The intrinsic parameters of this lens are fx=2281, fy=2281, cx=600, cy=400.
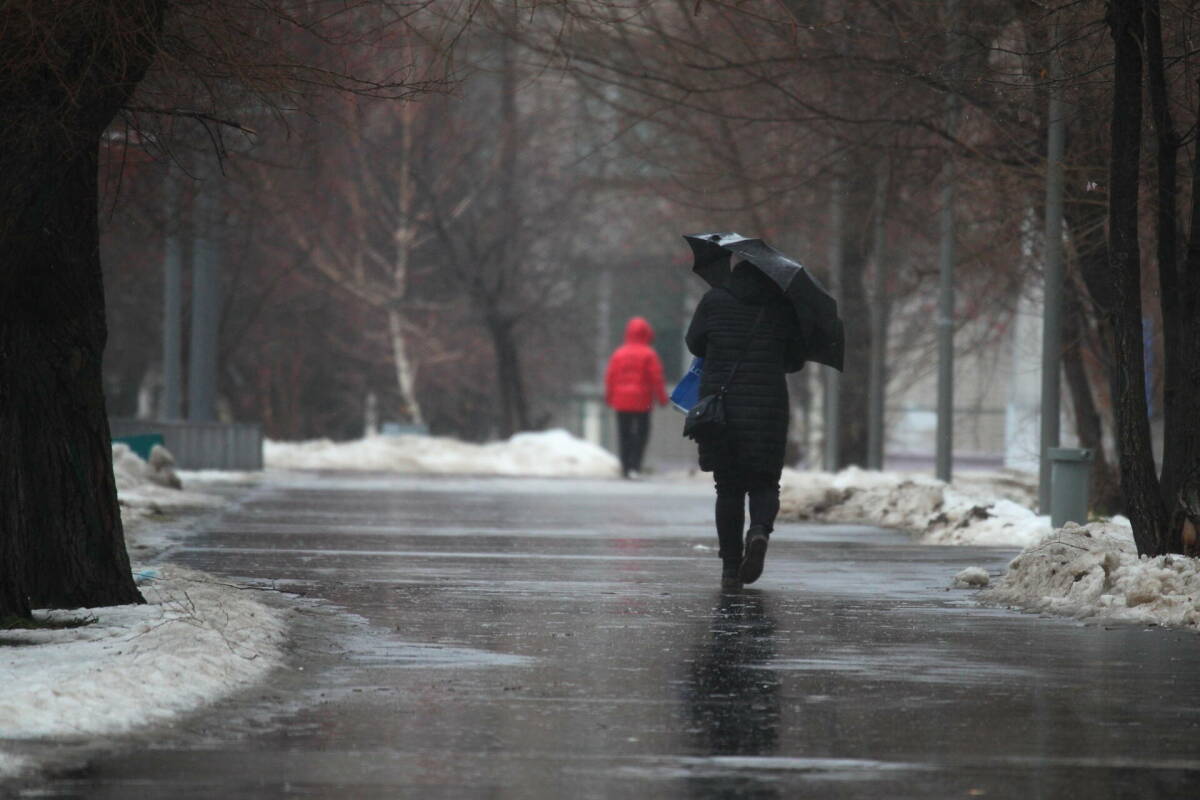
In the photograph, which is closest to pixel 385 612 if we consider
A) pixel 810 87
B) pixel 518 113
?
pixel 810 87

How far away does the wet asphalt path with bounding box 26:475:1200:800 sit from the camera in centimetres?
629

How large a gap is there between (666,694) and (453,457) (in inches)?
997

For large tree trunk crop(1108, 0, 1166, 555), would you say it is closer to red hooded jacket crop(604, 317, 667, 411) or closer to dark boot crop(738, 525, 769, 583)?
dark boot crop(738, 525, 769, 583)

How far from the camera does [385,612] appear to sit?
1060 centimetres

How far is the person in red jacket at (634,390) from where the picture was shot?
100 ft

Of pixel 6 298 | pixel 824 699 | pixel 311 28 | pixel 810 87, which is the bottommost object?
pixel 824 699

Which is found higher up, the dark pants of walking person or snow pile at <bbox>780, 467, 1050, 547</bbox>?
the dark pants of walking person

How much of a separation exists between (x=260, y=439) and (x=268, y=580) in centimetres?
1693

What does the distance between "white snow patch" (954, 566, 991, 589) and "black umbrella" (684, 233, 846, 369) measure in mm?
1378

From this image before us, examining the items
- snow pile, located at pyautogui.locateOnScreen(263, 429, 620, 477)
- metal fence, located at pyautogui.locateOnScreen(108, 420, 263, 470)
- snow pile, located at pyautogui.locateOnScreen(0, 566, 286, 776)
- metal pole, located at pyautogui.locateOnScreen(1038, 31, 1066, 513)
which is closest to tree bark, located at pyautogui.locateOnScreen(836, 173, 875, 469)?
snow pile, located at pyautogui.locateOnScreen(263, 429, 620, 477)

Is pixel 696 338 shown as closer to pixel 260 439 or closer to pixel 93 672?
pixel 93 672

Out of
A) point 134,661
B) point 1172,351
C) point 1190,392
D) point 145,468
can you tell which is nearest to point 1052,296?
point 1172,351

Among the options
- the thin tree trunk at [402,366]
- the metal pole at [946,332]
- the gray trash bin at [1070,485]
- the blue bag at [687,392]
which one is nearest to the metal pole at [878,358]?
the metal pole at [946,332]

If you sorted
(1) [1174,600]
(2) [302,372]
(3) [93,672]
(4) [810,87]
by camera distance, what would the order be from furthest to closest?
(2) [302,372], (4) [810,87], (1) [1174,600], (3) [93,672]
